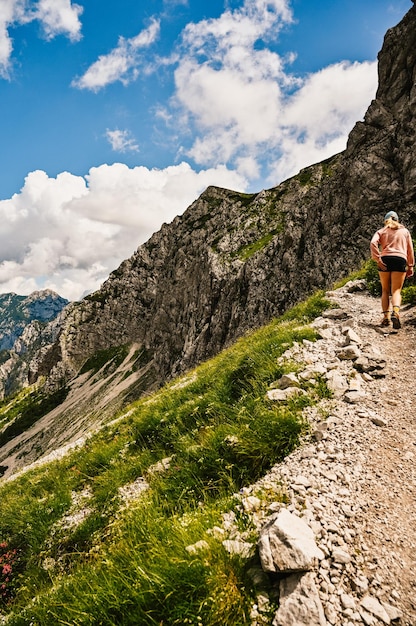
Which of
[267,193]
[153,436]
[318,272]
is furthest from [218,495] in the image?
[267,193]

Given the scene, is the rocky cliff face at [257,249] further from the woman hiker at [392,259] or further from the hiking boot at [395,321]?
the hiking boot at [395,321]

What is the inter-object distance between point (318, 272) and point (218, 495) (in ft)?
222

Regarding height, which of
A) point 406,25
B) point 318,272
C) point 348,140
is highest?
point 406,25

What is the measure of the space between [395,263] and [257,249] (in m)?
87.2

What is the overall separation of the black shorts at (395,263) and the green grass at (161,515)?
3790 mm

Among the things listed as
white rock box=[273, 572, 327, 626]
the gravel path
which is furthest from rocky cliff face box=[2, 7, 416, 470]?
white rock box=[273, 572, 327, 626]

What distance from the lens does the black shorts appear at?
11172 millimetres

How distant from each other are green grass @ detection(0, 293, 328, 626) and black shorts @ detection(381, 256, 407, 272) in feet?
12.4

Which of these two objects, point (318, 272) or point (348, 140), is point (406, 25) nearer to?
point (348, 140)

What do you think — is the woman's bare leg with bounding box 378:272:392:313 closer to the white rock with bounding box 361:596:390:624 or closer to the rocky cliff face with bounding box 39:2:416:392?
the white rock with bounding box 361:596:390:624

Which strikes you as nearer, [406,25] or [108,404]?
[406,25]

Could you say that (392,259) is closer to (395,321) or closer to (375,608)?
(395,321)

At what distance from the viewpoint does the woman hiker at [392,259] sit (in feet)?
36.4

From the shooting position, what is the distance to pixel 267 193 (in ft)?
392
